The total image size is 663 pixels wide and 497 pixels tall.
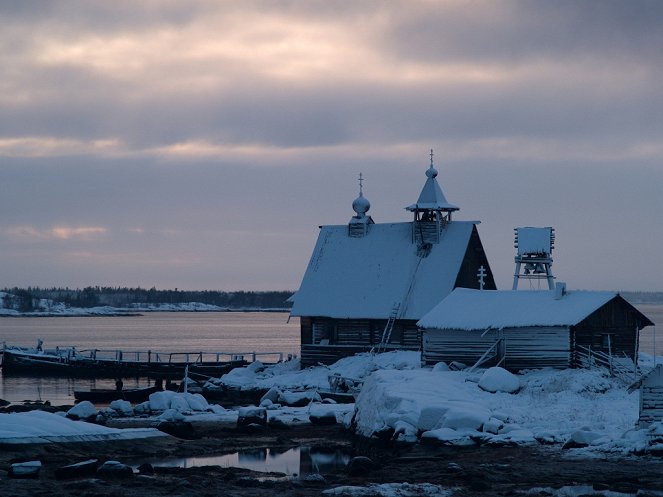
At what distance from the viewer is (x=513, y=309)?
46375 millimetres

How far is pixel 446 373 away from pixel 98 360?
32.0 meters

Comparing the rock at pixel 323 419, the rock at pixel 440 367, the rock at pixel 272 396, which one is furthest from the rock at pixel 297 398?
the rock at pixel 323 419

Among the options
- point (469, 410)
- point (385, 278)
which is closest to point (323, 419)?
point (469, 410)

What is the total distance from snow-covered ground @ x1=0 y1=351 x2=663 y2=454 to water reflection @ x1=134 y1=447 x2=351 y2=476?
2.09 meters

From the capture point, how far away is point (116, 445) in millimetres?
32656

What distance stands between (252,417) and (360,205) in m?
25.9

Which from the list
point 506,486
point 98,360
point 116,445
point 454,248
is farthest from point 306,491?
point 98,360

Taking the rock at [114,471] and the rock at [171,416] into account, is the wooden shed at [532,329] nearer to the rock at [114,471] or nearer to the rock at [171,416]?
the rock at [171,416]

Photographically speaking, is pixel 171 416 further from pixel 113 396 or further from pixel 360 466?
pixel 360 466

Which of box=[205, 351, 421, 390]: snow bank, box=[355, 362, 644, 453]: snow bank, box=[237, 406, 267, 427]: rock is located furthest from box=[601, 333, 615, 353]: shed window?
box=[237, 406, 267, 427]: rock

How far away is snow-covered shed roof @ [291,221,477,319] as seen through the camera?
58.3m

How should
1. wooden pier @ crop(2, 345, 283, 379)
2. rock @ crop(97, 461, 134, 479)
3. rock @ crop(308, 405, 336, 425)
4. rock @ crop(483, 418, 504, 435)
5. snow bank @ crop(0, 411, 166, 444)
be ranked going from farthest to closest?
1. wooden pier @ crop(2, 345, 283, 379)
2. rock @ crop(308, 405, 336, 425)
3. rock @ crop(483, 418, 504, 435)
4. snow bank @ crop(0, 411, 166, 444)
5. rock @ crop(97, 461, 134, 479)

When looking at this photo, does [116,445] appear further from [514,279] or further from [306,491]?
[514,279]

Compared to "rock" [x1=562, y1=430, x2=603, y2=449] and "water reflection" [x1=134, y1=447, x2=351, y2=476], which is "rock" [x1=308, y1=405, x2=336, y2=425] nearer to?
"water reflection" [x1=134, y1=447, x2=351, y2=476]
